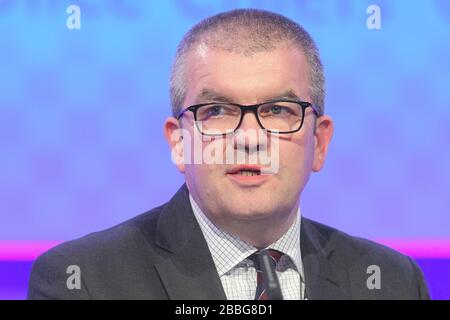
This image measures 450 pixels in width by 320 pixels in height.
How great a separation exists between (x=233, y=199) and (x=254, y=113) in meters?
0.21

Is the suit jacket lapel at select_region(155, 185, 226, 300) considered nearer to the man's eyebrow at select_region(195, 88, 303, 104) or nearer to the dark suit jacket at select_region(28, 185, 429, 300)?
the dark suit jacket at select_region(28, 185, 429, 300)

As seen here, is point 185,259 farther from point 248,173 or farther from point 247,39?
point 247,39

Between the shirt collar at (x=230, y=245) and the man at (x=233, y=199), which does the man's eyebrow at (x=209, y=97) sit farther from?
the shirt collar at (x=230, y=245)

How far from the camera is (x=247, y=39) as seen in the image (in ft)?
6.11

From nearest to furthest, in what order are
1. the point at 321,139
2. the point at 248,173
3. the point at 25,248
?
the point at 248,173 < the point at 321,139 < the point at 25,248

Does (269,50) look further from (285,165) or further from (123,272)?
(123,272)

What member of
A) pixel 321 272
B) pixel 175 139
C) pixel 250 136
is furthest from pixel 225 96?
pixel 321 272

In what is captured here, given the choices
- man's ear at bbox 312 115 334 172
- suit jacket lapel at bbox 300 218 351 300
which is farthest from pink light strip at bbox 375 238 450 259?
man's ear at bbox 312 115 334 172

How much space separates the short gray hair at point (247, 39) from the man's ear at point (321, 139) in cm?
3

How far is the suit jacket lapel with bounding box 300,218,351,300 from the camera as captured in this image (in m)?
1.92

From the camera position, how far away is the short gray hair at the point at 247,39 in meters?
1.87
